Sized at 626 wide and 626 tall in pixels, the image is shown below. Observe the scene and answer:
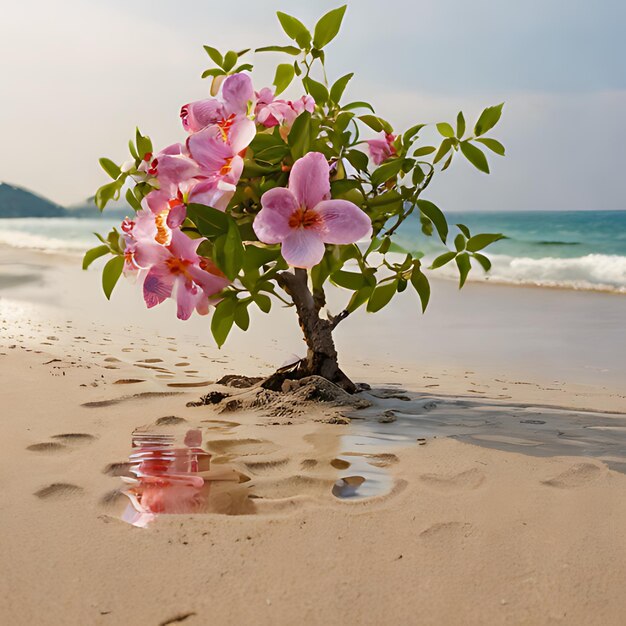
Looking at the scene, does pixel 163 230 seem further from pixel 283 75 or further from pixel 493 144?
pixel 493 144

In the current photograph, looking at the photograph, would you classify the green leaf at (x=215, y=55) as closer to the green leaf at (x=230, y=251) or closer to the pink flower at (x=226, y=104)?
the pink flower at (x=226, y=104)

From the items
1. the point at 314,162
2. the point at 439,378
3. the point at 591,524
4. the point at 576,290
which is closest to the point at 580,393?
the point at 439,378

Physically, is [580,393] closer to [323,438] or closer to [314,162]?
[323,438]

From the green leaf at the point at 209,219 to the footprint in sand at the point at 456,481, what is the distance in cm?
72

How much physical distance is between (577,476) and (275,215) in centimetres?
93

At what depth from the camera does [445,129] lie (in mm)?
2189

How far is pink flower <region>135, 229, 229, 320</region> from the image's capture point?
191 centimetres

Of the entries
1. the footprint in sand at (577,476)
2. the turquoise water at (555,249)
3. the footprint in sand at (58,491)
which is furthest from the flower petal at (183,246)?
the turquoise water at (555,249)

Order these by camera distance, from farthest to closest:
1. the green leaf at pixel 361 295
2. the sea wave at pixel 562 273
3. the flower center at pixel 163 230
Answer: the sea wave at pixel 562 273 → the green leaf at pixel 361 295 → the flower center at pixel 163 230

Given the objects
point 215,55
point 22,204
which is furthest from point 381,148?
point 22,204

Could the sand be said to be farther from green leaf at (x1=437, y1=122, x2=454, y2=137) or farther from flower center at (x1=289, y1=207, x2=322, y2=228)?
green leaf at (x1=437, y1=122, x2=454, y2=137)

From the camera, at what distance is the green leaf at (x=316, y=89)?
7.14ft

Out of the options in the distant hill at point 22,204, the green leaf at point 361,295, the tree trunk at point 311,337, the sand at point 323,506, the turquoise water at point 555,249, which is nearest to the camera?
the sand at point 323,506

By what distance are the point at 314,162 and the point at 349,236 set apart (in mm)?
172
